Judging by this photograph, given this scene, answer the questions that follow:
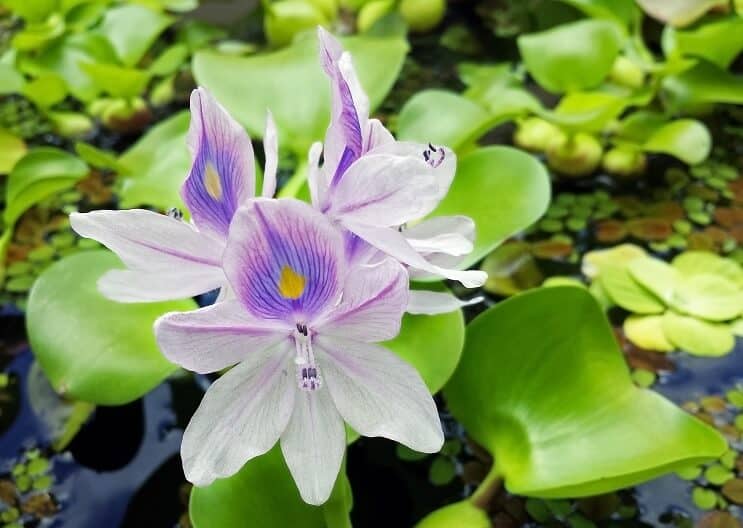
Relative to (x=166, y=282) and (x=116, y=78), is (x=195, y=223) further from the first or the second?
(x=116, y=78)

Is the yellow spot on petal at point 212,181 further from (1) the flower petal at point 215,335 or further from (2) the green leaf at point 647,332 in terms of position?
(2) the green leaf at point 647,332

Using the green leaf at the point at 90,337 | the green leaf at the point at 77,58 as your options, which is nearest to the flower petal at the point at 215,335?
the green leaf at the point at 90,337

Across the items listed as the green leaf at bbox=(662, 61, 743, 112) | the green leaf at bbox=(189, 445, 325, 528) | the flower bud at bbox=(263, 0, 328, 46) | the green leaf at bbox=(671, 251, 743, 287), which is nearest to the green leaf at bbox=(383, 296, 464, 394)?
the green leaf at bbox=(189, 445, 325, 528)

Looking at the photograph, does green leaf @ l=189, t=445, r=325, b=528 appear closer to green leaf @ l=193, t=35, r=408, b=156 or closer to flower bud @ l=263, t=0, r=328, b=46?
green leaf @ l=193, t=35, r=408, b=156

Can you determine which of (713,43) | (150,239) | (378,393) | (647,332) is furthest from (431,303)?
(713,43)

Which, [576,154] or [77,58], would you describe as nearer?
[576,154]

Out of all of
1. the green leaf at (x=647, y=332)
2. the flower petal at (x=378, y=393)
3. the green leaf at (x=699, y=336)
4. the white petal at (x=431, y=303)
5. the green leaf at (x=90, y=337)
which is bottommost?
the green leaf at (x=647, y=332)

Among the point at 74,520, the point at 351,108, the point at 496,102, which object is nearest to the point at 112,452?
the point at 74,520
